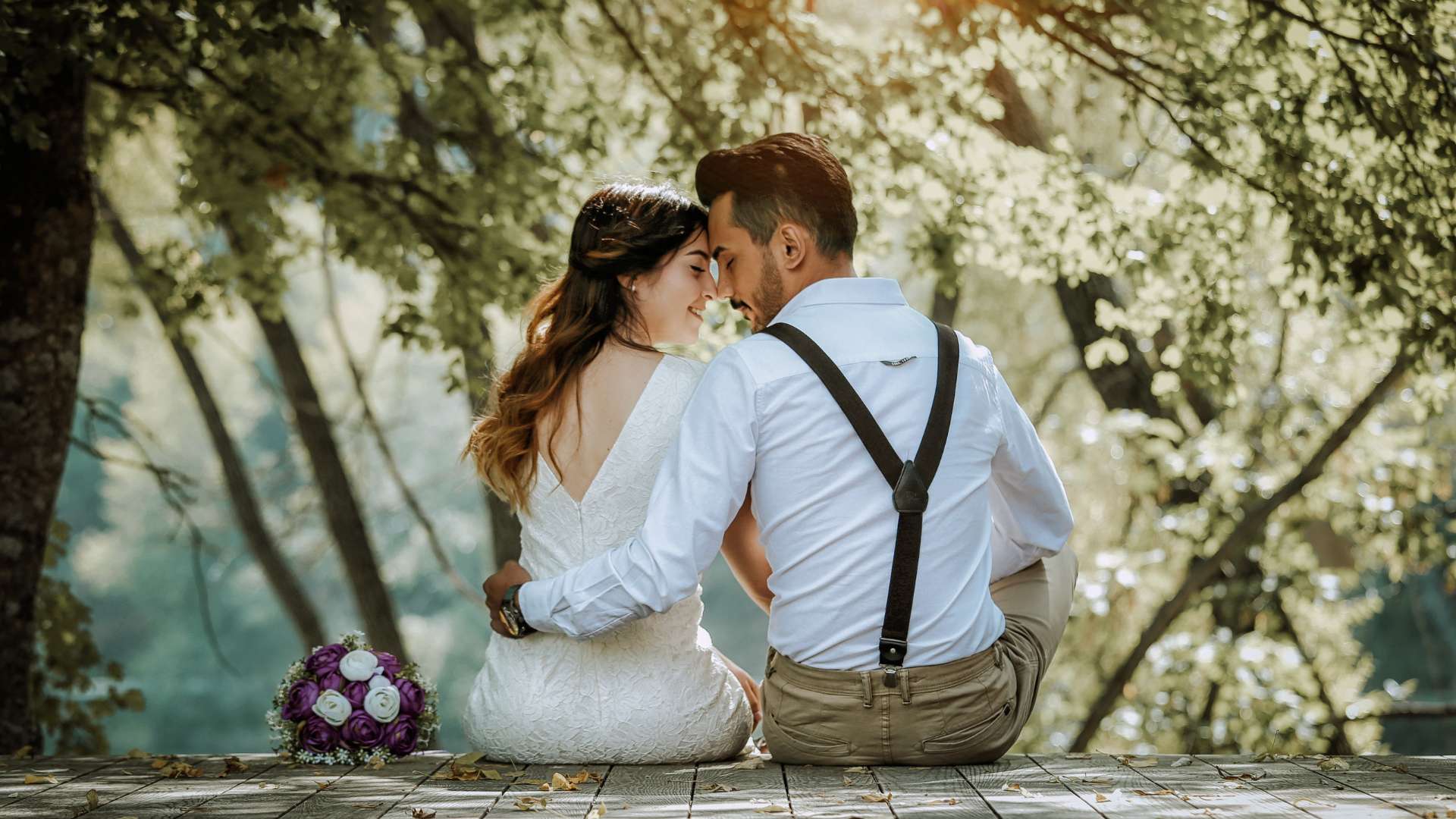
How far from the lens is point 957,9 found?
235 inches

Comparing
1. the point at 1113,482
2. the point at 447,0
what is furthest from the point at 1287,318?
the point at 447,0

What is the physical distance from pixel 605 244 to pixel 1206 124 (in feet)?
9.30

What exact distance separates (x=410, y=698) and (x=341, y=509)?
537 cm

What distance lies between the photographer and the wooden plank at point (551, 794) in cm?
280

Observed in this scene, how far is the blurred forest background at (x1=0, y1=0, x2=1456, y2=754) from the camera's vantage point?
5020mm

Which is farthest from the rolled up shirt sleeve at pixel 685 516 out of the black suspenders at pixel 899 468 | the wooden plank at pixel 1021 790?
the wooden plank at pixel 1021 790

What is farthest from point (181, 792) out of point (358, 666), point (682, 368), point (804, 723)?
point (682, 368)

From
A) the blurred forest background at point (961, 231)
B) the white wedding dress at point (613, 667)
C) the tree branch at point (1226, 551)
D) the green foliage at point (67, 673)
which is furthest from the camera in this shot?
the tree branch at point (1226, 551)

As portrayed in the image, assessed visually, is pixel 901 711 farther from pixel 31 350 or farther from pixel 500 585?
pixel 31 350

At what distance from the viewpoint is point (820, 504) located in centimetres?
314

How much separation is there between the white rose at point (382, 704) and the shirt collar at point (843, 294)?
1.35 metres

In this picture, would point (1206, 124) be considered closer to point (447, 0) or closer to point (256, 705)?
point (447, 0)

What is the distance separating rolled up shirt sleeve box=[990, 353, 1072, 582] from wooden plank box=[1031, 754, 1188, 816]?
0.49 m

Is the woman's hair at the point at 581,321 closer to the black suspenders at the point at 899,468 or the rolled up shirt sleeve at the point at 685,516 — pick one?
the rolled up shirt sleeve at the point at 685,516
